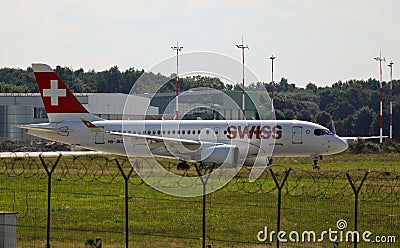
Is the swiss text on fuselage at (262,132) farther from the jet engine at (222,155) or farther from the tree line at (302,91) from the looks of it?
the tree line at (302,91)

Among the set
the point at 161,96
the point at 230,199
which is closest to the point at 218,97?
the point at 161,96

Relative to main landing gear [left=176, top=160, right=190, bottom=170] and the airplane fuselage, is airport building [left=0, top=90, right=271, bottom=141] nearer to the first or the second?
the airplane fuselage

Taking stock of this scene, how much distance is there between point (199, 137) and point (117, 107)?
139ft

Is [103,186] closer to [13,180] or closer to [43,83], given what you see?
[13,180]

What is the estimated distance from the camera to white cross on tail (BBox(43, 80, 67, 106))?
1833 inches

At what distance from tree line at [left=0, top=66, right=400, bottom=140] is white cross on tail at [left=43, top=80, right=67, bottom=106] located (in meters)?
48.1

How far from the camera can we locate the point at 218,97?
3765 inches

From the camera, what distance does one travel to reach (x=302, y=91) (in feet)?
584

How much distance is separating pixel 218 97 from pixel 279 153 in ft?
173

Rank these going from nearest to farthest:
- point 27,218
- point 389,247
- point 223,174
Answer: point 389,247
point 27,218
point 223,174

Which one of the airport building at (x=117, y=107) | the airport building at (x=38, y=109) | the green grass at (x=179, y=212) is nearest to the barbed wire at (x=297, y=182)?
the green grass at (x=179, y=212)

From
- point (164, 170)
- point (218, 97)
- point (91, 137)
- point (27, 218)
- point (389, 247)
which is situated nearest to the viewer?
point (389, 247)

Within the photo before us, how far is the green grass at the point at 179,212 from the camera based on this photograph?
19750mm

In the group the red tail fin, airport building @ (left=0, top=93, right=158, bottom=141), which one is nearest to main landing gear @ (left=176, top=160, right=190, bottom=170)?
the red tail fin
